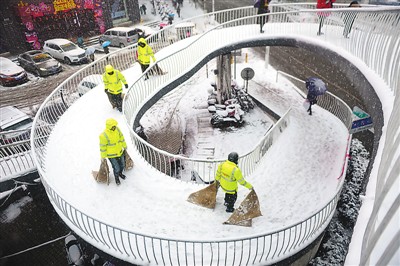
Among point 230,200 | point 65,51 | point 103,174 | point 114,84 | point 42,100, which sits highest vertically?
point 114,84

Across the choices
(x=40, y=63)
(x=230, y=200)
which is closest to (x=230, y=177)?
(x=230, y=200)

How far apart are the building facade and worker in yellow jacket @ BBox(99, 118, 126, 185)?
2418 cm

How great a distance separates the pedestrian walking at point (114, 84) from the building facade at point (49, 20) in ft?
68.3

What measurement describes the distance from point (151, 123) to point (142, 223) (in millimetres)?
11908

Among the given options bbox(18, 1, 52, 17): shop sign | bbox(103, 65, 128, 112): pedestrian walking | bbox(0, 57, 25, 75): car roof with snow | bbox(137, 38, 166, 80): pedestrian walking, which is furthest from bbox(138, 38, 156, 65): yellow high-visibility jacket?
bbox(18, 1, 52, 17): shop sign

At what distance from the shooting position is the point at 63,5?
2834 cm

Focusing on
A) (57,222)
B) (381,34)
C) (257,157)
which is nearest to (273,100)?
(257,157)

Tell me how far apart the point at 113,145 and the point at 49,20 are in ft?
82.1

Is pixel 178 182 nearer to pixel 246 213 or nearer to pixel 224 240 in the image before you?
pixel 246 213

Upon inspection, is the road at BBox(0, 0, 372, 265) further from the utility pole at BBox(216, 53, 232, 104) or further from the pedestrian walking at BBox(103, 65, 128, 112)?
the pedestrian walking at BBox(103, 65, 128, 112)

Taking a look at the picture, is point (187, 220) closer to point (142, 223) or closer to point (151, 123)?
point (142, 223)

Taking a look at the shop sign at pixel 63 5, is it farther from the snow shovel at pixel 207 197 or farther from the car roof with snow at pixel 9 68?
the snow shovel at pixel 207 197

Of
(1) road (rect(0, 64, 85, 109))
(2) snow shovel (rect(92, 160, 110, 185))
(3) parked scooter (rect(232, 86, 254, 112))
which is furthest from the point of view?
(1) road (rect(0, 64, 85, 109))

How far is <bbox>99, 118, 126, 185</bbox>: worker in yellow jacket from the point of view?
299 inches
